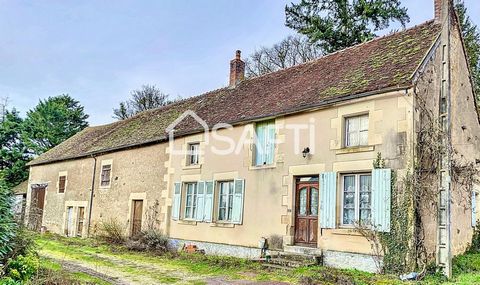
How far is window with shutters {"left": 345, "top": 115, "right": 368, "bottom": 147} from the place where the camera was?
1142 cm

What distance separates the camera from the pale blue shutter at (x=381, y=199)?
33.7ft

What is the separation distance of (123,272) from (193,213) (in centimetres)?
502

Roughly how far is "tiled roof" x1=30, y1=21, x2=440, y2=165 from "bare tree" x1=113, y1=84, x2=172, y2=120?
827 inches

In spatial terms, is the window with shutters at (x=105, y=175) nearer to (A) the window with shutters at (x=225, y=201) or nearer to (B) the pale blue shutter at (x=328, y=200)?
(A) the window with shutters at (x=225, y=201)

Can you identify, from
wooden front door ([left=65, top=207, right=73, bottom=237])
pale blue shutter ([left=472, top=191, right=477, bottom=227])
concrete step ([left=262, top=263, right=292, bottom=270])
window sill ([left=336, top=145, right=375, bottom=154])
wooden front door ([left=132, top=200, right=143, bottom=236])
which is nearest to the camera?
window sill ([left=336, top=145, right=375, bottom=154])

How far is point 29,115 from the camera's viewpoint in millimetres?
39312

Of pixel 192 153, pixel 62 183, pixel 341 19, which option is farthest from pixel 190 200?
pixel 341 19

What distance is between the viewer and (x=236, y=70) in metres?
19.5

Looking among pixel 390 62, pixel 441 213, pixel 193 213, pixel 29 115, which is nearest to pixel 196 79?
pixel 29 115

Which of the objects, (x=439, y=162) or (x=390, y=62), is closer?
(x=439, y=162)

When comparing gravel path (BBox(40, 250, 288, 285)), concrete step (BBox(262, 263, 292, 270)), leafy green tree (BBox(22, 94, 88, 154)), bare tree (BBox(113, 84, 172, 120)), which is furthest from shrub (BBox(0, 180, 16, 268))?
bare tree (BBox(113, 84, 172, 120))

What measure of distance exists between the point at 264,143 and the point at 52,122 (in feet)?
101

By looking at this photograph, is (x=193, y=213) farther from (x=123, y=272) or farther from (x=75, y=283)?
(x=75, y=283)

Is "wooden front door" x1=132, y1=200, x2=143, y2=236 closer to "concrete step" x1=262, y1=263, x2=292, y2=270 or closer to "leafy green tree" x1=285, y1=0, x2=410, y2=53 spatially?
"concrete step" x1=262, y1=263, x2=292, y2=270
